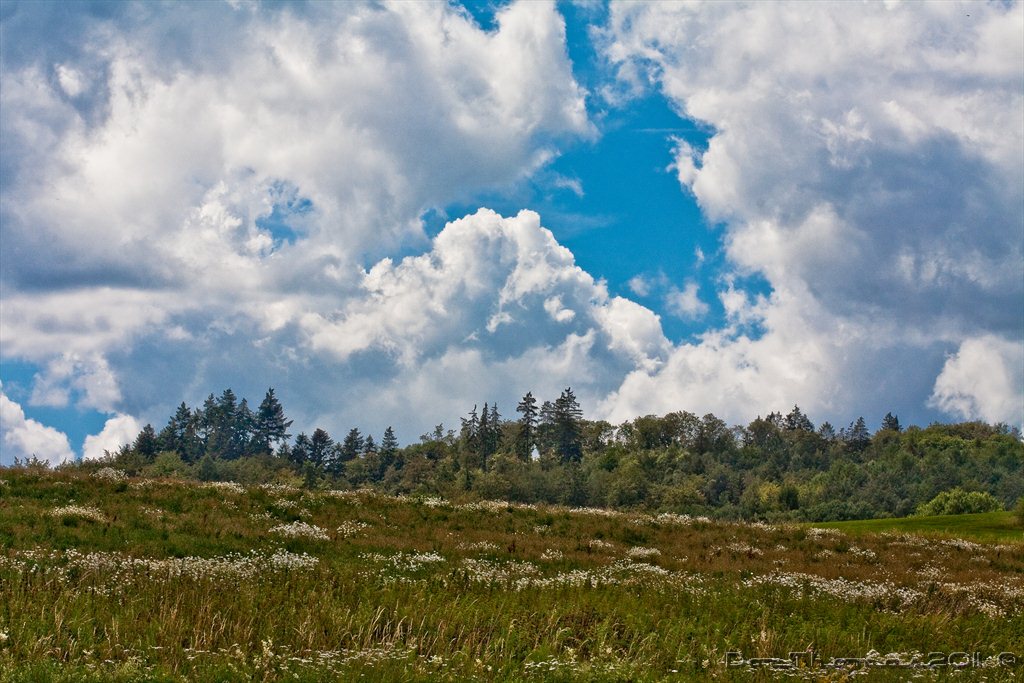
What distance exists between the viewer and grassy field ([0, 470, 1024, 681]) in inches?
382

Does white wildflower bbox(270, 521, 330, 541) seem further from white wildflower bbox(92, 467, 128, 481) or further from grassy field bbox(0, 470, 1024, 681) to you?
white wildflower bbox(92, 467, 128, 481)

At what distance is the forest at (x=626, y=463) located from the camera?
110125mm

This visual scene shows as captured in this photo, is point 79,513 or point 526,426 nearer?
point 79,513

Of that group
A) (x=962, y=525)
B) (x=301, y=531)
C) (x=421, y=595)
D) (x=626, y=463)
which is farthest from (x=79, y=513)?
(x=626, y=463)

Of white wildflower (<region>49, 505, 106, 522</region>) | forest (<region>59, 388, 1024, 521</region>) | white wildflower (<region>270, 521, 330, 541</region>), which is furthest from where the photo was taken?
forest (<region>59, 388, 1024, 521</region>)

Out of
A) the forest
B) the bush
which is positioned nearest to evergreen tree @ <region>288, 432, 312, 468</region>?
the forest

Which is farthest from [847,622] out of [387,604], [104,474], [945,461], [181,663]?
[945,461]

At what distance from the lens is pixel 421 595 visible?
13.9 m

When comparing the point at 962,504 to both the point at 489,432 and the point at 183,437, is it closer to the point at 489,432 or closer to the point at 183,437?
the point at 489,432

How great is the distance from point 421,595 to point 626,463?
124937 millimetres

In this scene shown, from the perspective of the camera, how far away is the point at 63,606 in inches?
444

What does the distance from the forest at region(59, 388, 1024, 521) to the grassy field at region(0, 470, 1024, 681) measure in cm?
6332

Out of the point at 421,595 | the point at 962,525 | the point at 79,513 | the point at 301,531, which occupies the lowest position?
the point at 962,525

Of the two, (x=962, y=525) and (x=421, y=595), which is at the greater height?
(x=421, y=595)
